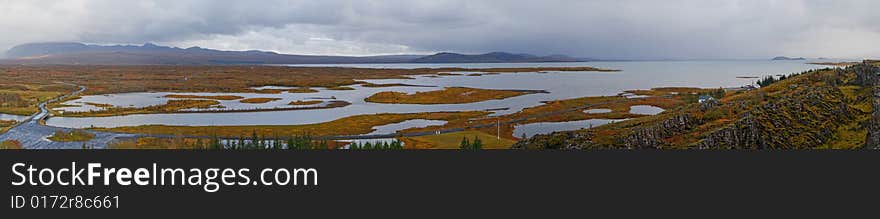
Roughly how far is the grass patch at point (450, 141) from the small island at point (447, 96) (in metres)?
28.7

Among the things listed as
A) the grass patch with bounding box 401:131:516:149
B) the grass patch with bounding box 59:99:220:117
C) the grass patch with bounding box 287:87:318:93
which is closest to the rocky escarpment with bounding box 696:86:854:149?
the grass patch with bounding box 401:131:516:149

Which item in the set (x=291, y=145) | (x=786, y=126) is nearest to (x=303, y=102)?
(x=291, y=145)

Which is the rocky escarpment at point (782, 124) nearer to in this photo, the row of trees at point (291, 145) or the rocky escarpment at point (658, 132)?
the rocky escarpment at point (658, 132)

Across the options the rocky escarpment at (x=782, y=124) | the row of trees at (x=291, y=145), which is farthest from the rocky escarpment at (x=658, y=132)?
the row of trees at (x=291, y=145)

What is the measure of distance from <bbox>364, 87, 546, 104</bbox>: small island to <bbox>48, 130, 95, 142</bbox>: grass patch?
119 feet

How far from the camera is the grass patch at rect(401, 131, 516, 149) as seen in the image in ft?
129

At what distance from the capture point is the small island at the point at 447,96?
74975mm

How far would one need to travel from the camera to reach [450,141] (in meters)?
42.2

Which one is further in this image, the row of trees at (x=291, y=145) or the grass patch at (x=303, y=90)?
the grass patch at (x=303, y=90)

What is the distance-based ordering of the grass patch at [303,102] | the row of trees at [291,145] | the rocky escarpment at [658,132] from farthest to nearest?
the grass patch at [303,102], the row of trees at [291,145], the rocky escarpment at [658,132]

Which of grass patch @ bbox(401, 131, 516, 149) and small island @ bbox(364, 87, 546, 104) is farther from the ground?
small island @ bbox(364, 87, 546, 104)

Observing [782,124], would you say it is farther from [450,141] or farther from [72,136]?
[72,136]

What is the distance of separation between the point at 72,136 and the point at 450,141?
2769 centimetres

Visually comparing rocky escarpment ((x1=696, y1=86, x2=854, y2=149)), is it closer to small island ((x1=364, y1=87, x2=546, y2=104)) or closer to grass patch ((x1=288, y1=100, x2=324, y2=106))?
small island ((x1=364, y1=87, x2=546, y2=104))
